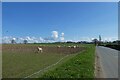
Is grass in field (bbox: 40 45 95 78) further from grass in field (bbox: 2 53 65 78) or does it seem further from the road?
grass in field (bbox: 2 53 65 78)

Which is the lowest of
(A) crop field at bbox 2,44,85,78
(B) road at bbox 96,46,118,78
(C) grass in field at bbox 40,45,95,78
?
(A) crop field at bbox 2,44,85,78

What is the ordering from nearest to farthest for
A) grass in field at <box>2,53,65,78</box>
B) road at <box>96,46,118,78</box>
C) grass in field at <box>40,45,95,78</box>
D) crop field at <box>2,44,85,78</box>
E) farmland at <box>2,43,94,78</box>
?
1. grass in field at <box>40,45,95,78</box>
2. farmland at <box>2,43,94,78</box>
3. road at <box>96,46,118,78</box>
4. grass in field at <box>2,53,65,78</box>
5. crop field at <box>2,44,85,78</box>

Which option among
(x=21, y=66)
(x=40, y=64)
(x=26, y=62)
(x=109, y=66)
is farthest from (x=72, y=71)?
(x=26, y=62)

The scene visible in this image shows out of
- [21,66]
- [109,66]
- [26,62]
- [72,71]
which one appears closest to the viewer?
[72,71]

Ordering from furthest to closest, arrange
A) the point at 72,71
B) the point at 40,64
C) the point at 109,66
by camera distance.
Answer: the point at 40,64
the point at 109,66
the point at 72,71

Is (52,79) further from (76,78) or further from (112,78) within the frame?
(112,78)

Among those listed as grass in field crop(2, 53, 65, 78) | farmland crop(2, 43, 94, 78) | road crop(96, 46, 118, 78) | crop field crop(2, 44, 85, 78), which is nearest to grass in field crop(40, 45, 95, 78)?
farmland crop(2, 43, 94, 78)

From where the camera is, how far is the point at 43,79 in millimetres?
10016

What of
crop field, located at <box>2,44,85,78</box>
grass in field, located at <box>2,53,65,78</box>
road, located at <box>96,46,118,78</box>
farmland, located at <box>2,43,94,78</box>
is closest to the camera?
farmland, located at <box>2,43,94,78</box>

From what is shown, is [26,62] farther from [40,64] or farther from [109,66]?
[109,66]

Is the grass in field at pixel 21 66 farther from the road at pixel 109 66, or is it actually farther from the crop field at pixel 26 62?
the road at pixel 109 66

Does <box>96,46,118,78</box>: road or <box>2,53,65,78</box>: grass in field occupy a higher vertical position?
<box>96,46,118,78</box>: road

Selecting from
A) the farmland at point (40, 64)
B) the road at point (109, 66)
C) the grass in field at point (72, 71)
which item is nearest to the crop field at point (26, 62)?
the farmland at point (40, 64)

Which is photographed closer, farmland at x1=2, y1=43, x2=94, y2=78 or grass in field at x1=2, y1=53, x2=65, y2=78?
farmland at x1=2, y1=43, x2=94, y2=78
